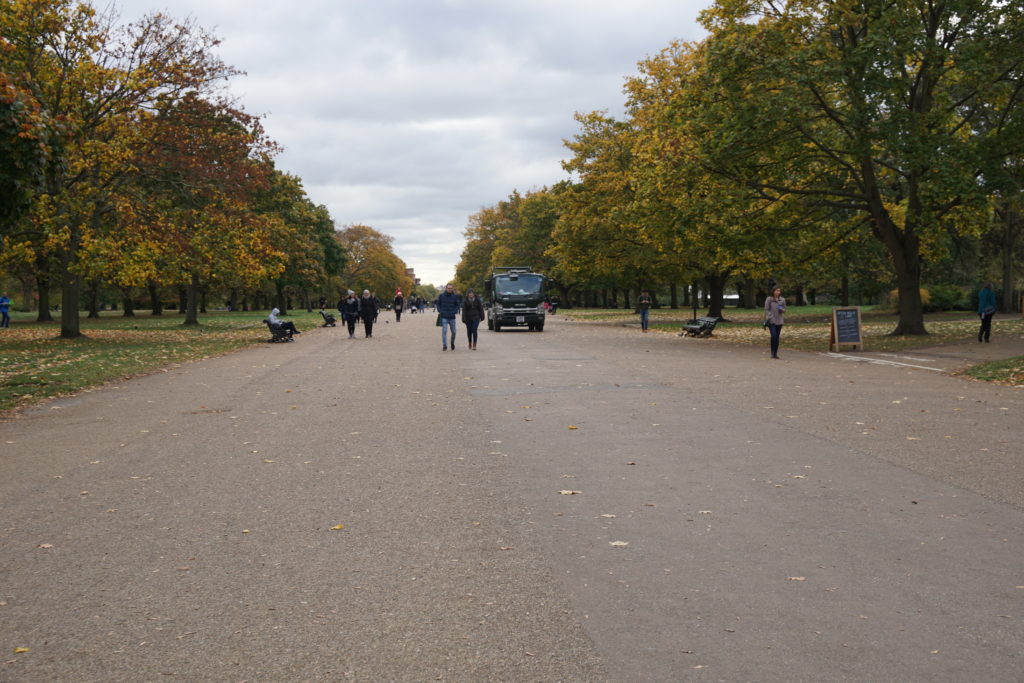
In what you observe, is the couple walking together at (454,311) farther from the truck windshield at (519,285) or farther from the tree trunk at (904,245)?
the truck windshield at (519,285)

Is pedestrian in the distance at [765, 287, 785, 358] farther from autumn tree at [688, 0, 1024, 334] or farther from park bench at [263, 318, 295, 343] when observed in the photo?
park bench at [263, 318, 295, 343]

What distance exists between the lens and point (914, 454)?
26.7ft

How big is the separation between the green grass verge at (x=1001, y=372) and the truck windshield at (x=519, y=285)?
22.9 m

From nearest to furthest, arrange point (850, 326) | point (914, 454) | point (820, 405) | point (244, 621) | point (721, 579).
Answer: point (244, 621)
point (721, 579)
point (914, 454)
point (820, 405)
point (850, 326)

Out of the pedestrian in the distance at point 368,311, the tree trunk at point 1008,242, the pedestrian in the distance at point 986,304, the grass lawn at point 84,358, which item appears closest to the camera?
the grass lawn at point 84,358

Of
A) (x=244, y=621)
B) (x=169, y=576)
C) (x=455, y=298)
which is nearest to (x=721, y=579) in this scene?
(x=244, y=621)

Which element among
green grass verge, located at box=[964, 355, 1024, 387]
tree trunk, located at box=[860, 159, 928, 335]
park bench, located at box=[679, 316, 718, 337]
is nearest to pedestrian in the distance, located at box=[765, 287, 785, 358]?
green grass verge, located at box=[964, 355, 1024, 387]

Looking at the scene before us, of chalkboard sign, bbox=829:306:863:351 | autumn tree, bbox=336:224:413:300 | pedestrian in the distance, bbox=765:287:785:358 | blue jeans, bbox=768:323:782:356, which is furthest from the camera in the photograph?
autumn tree, bbox=336:224:413:300

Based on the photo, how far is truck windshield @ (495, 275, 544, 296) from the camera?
38281mm

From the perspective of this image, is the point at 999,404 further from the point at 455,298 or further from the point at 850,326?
the point at 455,298

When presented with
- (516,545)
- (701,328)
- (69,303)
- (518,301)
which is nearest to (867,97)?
(701,328)

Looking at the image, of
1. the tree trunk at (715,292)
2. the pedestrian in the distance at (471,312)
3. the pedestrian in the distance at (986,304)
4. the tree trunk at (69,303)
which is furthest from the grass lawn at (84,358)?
the tree trunk at (715,292)

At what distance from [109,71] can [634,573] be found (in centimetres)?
2773

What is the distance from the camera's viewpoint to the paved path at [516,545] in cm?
371
